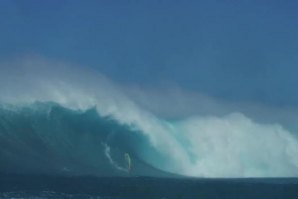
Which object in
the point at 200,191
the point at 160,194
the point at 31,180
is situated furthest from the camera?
Answer: the point at 200,191

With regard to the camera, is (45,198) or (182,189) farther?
(182,189)

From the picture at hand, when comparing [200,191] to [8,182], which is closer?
[8,182]

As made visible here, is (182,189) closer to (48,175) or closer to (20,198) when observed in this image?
(48,175)

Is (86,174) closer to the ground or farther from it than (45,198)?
farther from it

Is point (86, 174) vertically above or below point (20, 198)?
above

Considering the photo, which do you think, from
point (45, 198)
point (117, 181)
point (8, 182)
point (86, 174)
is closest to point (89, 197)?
point (45, 198)

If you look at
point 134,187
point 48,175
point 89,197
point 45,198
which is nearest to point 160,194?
point 134,187

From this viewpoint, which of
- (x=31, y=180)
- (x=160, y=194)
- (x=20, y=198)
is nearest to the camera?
(x=20, y=198)

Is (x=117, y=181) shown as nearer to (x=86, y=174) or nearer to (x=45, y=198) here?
(x=86, y=174)

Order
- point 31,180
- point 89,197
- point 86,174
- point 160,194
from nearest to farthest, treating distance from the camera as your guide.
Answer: point 89,197 → point 160,194 → point 31,180 → point 86,174
